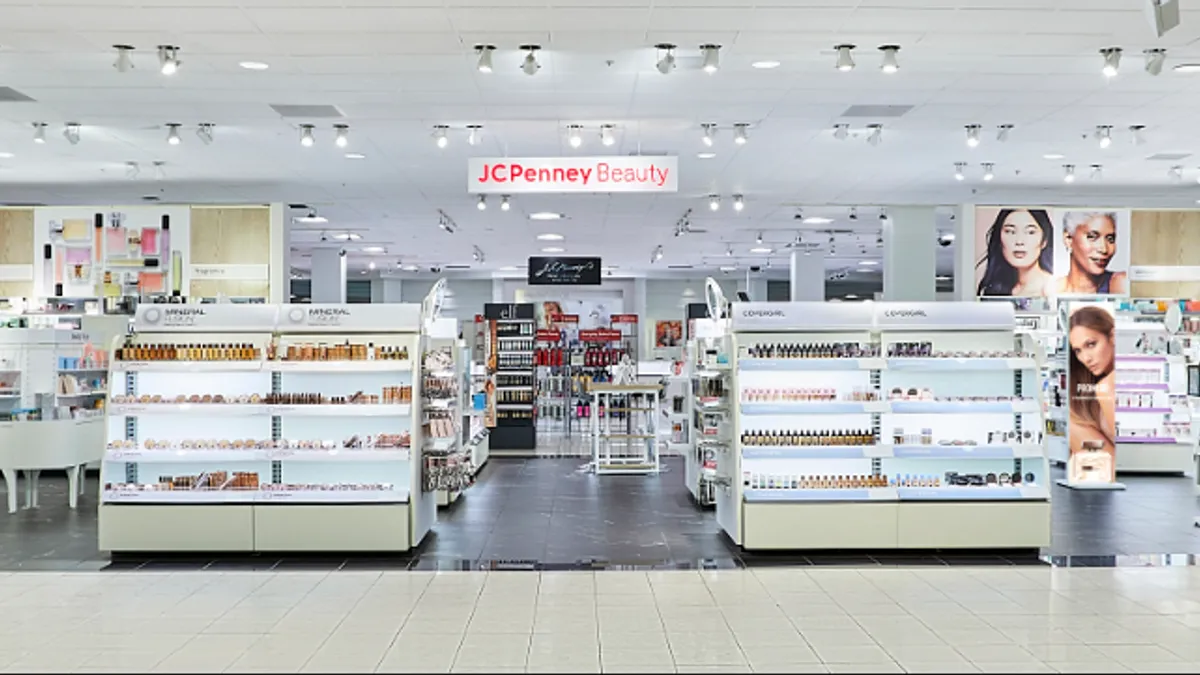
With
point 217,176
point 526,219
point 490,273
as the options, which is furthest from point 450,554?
point 490,273

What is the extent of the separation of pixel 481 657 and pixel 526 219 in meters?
11.9

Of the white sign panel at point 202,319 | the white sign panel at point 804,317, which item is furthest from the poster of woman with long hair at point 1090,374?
the white sign panel at point 202,319

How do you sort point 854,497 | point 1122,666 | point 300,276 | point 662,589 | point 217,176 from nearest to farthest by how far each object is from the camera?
point 1122,666, point 662,589, point 854,497, point 217,176, point 300,276

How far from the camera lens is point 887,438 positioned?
765cm

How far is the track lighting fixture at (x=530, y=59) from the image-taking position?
6.96m

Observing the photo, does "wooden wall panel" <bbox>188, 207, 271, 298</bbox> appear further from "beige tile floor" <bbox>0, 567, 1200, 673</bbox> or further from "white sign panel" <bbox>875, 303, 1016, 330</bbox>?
"white sign panel" <bbox>875, 303, 1016, 330</bbox>

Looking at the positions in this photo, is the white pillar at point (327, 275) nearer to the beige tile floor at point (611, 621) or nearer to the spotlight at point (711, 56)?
the beige tile floor at point (611, 621)

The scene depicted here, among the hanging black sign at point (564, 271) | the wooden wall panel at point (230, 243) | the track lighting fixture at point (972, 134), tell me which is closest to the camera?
the track lighting fixture at point (972, 134)

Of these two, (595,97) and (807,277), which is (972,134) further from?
(807,277)

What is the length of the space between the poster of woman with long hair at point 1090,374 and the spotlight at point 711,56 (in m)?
6.23

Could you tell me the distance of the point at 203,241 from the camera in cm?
1294

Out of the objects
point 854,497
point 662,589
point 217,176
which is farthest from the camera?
point 217,176

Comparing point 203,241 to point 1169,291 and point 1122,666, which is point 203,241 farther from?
point 1169,291

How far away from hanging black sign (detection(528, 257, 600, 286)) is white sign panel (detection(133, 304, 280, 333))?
1130 cm
